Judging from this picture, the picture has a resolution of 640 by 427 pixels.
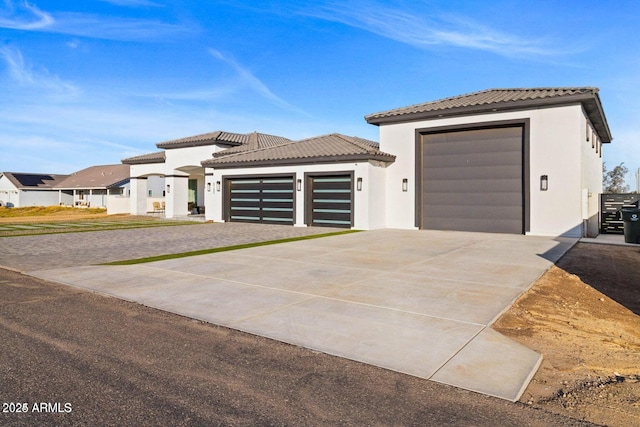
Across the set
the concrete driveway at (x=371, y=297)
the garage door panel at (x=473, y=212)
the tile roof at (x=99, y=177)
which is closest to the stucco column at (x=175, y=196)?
the garage door panel at (x=473, y=212)

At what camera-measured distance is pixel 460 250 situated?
38.1ft

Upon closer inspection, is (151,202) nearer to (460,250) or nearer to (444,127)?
(444,127)

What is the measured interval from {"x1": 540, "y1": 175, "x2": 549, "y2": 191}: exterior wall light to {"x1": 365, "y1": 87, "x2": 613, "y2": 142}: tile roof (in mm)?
2821

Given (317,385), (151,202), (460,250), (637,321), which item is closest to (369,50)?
(460,250)

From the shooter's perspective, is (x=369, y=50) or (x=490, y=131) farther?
(x=369, y=50)

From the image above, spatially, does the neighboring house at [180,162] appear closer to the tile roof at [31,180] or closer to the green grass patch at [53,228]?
the green grass patch at [53,228]

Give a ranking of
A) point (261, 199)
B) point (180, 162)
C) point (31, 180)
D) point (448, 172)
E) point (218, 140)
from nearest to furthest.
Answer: point (448, 172) → point (261, 199) → point (218, 140) → point (180, 162) → point (31, 180)

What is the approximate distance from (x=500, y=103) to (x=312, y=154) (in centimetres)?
877

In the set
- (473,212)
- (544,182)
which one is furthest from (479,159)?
(544,182)

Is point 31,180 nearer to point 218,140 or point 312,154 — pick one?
point 218,140

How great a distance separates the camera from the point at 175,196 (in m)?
28.7

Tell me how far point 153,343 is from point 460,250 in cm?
933

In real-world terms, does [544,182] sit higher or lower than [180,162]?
lower

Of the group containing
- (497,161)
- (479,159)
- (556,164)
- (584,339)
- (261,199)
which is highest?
(479,159)
